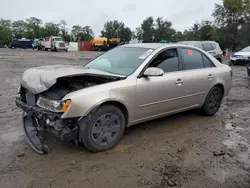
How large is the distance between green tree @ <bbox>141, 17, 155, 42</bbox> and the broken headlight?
7522 cm

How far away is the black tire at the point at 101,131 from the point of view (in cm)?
359

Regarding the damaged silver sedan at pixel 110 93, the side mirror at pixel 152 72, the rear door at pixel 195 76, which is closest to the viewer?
the damaged silver sedan at pixel 110 93

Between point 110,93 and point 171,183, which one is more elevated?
point 110,93

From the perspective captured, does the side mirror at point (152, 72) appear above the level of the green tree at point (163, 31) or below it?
below

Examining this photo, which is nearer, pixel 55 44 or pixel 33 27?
pixel 55 44

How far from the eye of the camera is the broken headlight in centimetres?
334

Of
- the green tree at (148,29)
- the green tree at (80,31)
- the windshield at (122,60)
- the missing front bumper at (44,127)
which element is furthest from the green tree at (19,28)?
the missing front bumper at (44,127)

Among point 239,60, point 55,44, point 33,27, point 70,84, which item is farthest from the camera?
point 33,27

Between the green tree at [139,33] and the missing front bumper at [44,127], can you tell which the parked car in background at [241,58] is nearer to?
the missing front bumper at [44,127]

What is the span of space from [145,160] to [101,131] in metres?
0.76

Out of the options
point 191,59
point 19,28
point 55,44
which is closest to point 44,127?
point 191,59

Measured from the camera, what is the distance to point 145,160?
11.9ft

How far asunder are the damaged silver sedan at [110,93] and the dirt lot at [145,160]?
0.25 metres

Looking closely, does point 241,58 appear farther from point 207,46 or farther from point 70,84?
Answer: point 70,84
